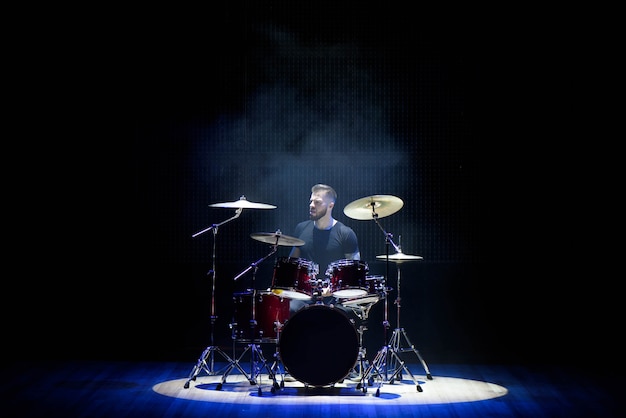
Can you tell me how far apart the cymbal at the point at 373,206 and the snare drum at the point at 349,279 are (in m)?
0.56

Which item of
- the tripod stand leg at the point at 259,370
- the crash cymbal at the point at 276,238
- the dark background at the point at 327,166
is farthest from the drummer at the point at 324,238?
the dark background at the point at 327,166

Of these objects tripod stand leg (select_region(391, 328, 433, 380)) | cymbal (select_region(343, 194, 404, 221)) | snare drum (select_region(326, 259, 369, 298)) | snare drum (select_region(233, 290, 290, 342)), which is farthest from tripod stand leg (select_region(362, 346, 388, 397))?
cymbal (select_region(343, 194, 404, 221))

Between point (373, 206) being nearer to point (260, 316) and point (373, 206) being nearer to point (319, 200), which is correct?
point (319, 200)

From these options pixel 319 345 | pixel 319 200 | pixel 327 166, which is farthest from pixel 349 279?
pixel 327 166

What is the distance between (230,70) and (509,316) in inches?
151

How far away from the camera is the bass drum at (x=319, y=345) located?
6711 millimetres

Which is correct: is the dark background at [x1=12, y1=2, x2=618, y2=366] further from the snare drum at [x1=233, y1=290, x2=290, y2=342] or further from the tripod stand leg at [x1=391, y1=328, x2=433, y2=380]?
the snare drum at [x1=233, y1=290, x2=290, y2=342]

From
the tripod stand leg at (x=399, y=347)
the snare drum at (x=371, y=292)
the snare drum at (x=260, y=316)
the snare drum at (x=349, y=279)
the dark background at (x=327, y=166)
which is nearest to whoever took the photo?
the snare drum at (x=349, y=279)

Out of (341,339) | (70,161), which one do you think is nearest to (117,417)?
(341,339)

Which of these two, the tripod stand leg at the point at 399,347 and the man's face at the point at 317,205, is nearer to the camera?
the tripod stand leg at the point at 399,347

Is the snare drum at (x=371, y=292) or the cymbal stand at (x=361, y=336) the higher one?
the snare drum at (x=371, y=292)

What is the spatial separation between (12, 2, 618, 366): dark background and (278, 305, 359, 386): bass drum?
1.94 metres

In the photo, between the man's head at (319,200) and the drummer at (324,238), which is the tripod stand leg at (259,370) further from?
the man's head at (319,200)

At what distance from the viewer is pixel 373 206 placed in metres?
7.04
